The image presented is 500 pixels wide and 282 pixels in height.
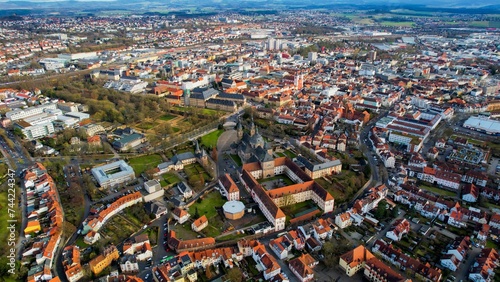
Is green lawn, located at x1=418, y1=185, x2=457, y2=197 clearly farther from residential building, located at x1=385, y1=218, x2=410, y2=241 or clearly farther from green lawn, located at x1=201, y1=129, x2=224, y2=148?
green lawn, located at x1=201, y1=129, x2=224, y2=148

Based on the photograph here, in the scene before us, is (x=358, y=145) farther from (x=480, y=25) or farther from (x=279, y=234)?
(x=480, y=25)

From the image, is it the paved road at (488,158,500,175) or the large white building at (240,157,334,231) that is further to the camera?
the paved road at (488,158,500,175)

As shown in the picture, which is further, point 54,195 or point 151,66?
point 151,66

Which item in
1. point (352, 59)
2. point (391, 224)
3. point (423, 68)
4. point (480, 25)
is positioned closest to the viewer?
point (391, 224)

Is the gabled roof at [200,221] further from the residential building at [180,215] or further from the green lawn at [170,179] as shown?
the green lawn at [170,179]

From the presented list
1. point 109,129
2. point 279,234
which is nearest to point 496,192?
point 279,234

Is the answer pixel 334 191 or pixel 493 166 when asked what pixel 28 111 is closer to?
pixel 334 191

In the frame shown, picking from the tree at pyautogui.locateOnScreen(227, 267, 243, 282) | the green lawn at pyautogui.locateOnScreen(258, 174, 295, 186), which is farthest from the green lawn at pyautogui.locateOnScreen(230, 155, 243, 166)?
the tree at pyautogui.locateOnScreen(227, 267, 243, 282)
